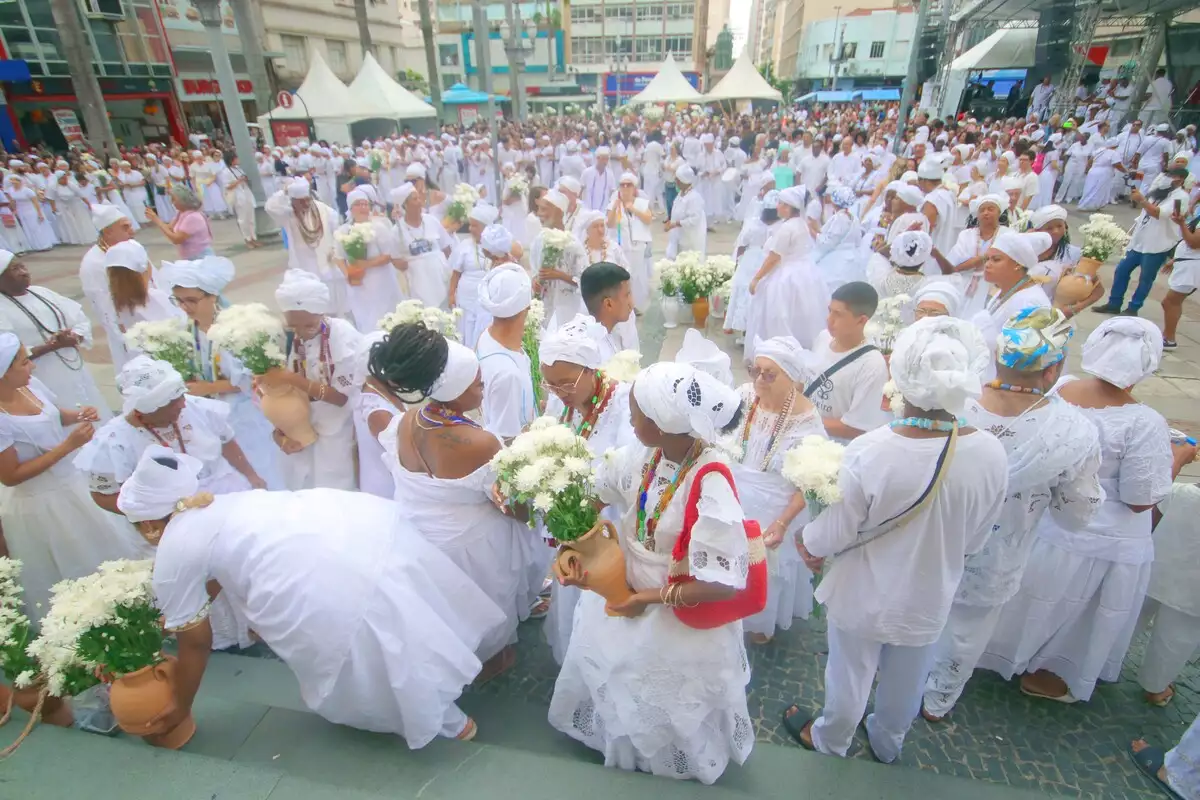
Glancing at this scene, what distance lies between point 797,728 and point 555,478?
82.7 inches

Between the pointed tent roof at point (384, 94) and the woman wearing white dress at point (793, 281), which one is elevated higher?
the pointed tent roof at point (384, 94)

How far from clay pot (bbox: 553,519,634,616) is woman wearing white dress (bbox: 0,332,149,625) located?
3.00 m

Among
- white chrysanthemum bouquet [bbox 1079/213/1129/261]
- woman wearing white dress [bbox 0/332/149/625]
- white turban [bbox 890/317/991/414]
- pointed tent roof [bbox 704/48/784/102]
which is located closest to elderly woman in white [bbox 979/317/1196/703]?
white turban [bbox 890/317/991/414]

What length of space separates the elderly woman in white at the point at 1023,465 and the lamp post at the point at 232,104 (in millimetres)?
15695

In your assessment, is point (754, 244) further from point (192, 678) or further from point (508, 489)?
point (192, 678)

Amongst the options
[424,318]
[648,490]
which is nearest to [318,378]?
[424,318]

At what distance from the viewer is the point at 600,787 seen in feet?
8.14

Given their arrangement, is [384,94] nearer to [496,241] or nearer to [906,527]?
[496,241]

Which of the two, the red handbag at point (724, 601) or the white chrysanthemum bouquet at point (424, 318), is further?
the white chrysanthemum bouquet at point (424, 318)

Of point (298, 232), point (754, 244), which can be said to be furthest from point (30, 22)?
point (754, 244)

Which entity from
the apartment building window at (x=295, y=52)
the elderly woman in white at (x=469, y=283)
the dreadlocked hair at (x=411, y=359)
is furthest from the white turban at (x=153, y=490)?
the apartment building window at (x=295, y=52)

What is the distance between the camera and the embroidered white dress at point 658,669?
2.41m

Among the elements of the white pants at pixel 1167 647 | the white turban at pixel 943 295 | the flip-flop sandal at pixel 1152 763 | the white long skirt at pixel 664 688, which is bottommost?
the flip-flop sandal at pixel 1152 763

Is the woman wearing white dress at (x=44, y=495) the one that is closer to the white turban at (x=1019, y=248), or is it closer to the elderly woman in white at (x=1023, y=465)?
the elderly woman in white at (x=1023, y=465)
